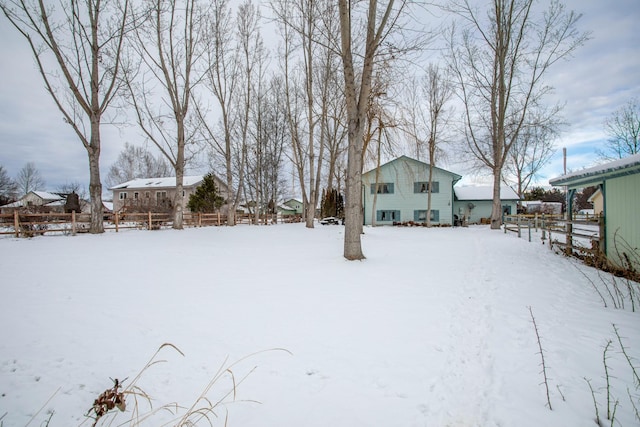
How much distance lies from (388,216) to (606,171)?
21.3 metres

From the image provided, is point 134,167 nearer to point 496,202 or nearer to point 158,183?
point 158,183

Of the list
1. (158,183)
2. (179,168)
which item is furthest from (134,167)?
(179,168)

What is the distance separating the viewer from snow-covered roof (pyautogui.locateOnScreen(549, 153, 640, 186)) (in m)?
6.53

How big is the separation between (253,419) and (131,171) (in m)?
61.1

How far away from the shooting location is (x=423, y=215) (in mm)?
27891

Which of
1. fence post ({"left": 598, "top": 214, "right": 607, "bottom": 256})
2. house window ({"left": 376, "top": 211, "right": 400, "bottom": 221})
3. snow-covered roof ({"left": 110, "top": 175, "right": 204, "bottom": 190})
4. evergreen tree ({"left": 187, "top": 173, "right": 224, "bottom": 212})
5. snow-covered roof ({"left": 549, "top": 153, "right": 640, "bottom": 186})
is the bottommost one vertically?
fence post ({"left": 598, "top": 214, "right": 607, "bottom": 256})

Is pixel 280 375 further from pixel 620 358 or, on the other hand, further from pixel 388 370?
pixel 620 358

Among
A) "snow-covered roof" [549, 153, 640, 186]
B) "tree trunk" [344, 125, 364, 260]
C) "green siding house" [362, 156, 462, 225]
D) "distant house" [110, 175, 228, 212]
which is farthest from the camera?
"distant house" [110, 175, 228, 212]

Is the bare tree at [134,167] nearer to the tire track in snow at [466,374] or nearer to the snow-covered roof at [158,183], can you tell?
the snow-covered roof at [158,183]

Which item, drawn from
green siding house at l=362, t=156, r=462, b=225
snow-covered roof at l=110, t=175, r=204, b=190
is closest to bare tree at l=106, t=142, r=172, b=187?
snow-covered roof at l=110, t=175, r=204, b=190

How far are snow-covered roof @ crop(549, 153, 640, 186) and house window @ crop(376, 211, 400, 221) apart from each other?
1870 cm

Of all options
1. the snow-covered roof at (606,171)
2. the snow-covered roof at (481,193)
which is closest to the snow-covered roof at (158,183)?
the snow-covered roof at (481,193)

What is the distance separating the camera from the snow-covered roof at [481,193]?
31297 millimetres

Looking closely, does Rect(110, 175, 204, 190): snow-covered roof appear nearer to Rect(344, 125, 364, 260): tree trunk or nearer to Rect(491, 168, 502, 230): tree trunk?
Rect(491, 168, 502, 230): tree trunk
